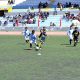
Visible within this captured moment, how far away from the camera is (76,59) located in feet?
64.3

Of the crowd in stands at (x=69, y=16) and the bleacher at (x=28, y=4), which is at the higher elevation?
the bleacher at (x=28, y=4)

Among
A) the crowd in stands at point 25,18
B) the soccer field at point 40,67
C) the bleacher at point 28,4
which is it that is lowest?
the crowd in stands at point 25,18

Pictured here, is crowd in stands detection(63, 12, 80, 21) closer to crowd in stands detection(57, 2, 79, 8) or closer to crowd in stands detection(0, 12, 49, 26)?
crowd in stands detection(0, 12, 49, 26)

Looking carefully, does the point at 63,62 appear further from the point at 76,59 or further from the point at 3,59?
the point at 3,59

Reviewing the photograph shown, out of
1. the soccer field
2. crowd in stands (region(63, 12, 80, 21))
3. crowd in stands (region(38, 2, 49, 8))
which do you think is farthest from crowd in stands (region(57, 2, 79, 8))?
the soccer field

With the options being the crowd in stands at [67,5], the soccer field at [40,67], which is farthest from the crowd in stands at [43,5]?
the soccer field at [40,67]

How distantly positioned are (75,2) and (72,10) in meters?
4.85

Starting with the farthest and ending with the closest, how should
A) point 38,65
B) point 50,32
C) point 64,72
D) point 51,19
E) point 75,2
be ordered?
point 75,2 → point 51,19 → point 50,32 → point 38,65 → point 64,72

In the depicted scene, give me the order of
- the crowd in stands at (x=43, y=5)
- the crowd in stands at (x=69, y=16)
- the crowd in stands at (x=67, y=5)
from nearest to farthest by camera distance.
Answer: the crowd in stands at (x=69, y=16) → the crowd in stands at (x=67, y=5) → the crowd in stands at (x=43, y=5)

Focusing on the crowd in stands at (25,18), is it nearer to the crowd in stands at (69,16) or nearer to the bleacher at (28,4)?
the crowd in stands at (69,16)

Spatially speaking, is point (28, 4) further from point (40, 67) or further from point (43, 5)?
point (40, 67)

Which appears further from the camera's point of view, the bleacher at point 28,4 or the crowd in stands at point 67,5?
the bleacher at point 28,4

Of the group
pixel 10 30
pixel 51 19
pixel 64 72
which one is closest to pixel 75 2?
pixel 51 19

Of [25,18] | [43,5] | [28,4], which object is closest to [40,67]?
[25,18]
